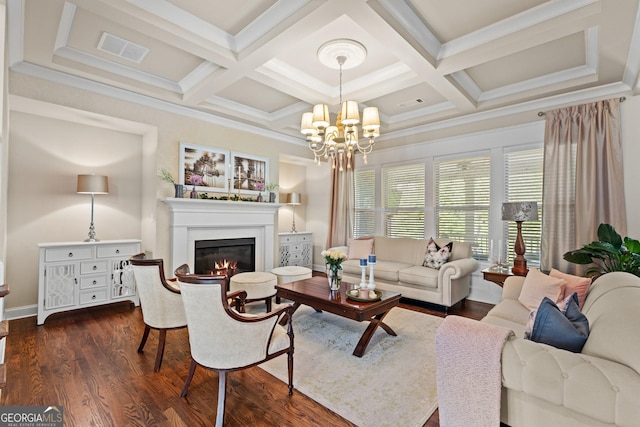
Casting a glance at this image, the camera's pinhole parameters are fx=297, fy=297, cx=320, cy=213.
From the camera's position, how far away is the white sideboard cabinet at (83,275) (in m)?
3.48

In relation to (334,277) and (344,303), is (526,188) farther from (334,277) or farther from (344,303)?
(344,303)

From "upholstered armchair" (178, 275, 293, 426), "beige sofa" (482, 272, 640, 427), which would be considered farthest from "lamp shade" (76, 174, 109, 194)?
"beige sofa" (482, 272, 640, 427)

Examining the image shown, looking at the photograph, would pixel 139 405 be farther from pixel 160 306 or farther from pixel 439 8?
pixel 439 8

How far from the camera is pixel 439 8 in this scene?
97.0 inches

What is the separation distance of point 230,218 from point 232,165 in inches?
36.2

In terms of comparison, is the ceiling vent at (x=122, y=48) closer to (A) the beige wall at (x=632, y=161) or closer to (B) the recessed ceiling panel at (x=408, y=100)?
(B) the recessed ceiling panel at (x=408, y=100)

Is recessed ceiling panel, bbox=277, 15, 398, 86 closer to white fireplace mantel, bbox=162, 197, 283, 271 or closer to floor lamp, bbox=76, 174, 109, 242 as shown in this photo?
white fireplace mantel, bbox=162, 197, 283, 271

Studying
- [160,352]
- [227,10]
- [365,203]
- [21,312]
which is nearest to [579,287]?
[160,352]

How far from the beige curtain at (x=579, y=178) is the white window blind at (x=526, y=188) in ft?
0.67

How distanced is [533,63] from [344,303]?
3.42 meters

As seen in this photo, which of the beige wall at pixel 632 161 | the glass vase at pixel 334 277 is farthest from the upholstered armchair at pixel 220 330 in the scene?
the beige wall at pixel 632 161

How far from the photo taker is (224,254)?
4961mm

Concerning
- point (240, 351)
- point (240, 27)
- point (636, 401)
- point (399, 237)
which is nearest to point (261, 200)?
point (399, 237)

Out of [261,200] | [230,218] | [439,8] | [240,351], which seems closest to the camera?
[240,351]
